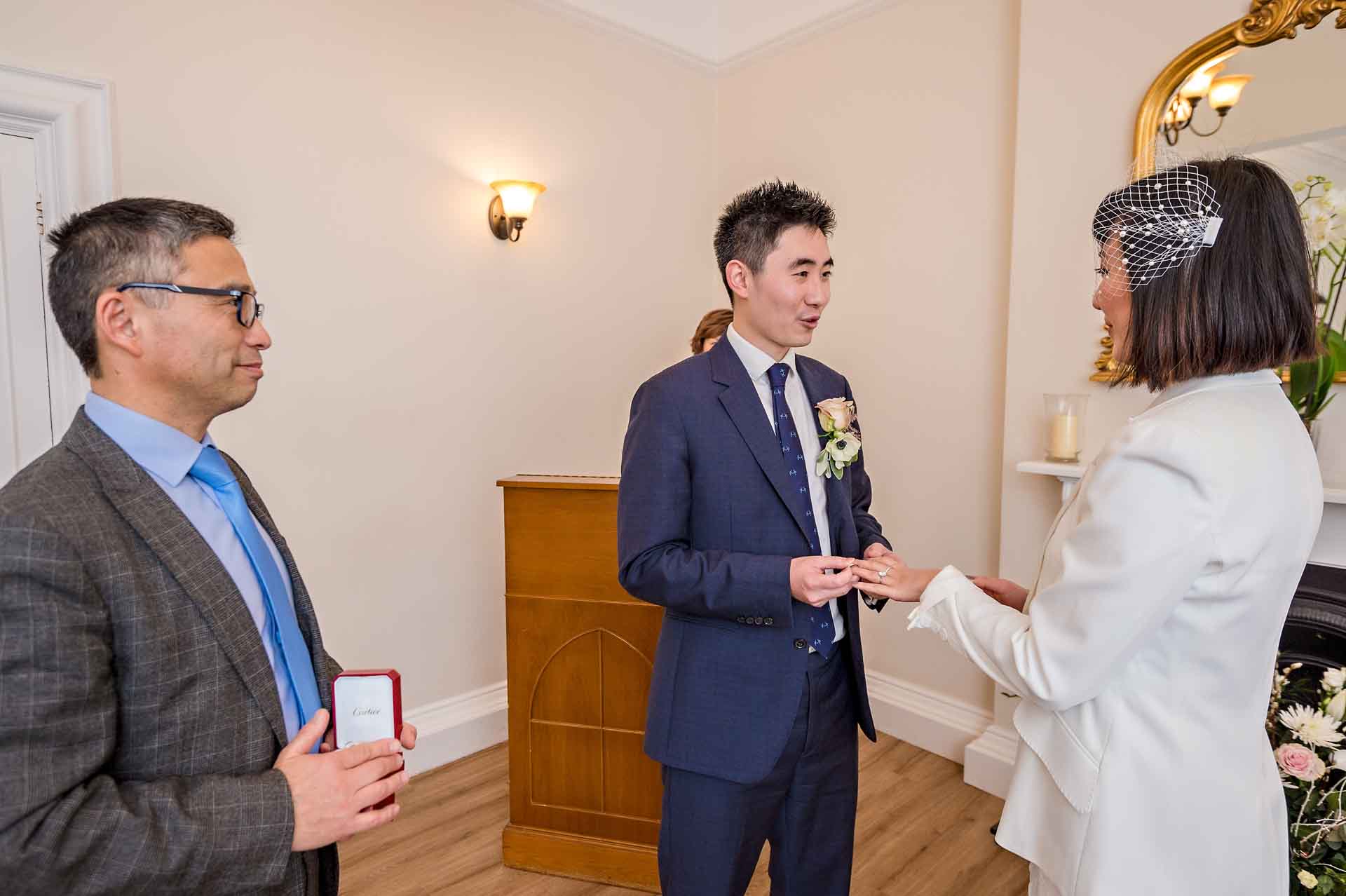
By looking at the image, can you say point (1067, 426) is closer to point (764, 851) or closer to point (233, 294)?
point (764, 851)

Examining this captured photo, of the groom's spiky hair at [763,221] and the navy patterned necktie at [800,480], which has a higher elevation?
the groom's spiky hair at [763,221]

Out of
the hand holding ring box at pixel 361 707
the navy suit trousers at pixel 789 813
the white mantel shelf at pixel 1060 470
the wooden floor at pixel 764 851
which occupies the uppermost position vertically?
the white mantel shelf at pixel 1060 470

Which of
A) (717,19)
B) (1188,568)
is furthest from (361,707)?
(717,19)

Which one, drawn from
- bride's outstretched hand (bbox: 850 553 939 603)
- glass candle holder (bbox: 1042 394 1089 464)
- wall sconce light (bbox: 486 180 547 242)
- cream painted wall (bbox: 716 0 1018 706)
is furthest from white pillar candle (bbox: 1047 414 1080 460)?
wall sconce light (bbox: 486 180 547 242)

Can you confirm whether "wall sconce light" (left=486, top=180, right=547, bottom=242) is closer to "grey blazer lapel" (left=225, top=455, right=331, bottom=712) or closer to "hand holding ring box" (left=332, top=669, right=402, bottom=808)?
"grey blazer lapel" (left=225, top=455, right=331, bottom=712)

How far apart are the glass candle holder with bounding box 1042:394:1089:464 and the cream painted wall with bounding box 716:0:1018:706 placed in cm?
49

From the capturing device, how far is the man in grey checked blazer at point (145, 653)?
86cm

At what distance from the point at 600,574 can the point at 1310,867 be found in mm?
1897

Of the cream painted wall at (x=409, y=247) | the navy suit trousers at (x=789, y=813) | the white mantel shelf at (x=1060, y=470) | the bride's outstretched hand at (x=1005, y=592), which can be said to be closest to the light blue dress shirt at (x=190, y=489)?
the navy suit trousers at (x=789, y=813)

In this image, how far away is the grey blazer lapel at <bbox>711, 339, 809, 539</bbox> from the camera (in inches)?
65.3

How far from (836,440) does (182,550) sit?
4.06ft

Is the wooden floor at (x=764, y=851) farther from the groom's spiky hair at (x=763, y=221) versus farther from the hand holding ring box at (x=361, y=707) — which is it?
the groom's spiky hair at (x=763, y=221)

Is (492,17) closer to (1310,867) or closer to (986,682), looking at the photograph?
(986,682)

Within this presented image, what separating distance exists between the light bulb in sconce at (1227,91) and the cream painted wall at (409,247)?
2494 mm
